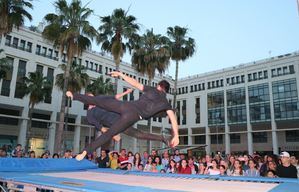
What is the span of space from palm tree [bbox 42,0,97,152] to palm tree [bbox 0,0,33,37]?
233 centimetres

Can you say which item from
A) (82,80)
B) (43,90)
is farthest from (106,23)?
(43,90)

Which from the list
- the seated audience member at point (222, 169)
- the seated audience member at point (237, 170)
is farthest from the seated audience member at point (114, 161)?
the seated audience member at point (237, 170)

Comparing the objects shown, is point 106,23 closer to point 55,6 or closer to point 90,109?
point 55,6

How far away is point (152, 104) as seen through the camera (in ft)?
17.4

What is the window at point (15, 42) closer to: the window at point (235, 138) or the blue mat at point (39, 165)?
the blue mat at point (39, 165)

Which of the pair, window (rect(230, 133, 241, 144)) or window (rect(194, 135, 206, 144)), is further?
window (rect(194, 135, 206, 144))

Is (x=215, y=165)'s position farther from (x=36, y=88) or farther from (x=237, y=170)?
(x=36, y=88)

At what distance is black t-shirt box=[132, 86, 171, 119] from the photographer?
17.4 feet

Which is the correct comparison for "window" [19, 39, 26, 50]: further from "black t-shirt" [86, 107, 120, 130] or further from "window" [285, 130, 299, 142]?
"window" [285, 130, 299, 142]

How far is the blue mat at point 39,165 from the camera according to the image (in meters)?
7.36

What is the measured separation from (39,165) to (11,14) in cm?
1480

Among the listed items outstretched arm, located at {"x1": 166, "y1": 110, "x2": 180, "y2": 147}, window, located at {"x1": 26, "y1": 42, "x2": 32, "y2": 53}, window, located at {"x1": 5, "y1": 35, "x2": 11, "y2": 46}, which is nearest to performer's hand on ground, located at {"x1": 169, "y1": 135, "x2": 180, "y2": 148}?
outstretched arm, located at {"x1": 166, "y1": 110, "x2": 180, "y2": 147}

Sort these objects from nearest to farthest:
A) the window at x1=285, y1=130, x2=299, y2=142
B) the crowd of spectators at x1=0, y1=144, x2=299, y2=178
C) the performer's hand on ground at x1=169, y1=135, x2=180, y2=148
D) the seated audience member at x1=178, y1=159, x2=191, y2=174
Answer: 1. the performer's hand on ground at x1=169, y1=135, x2=180, y2=148
2. the crowd of spectators at x1=0, y1=144, x2=299, y2=178
3. the seated audience member at x1=178, y1=159, x2=191, y2=174
4. the window at x1=285, y1=130, x2=299, y2=142

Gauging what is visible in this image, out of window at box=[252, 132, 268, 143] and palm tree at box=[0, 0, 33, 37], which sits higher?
palm tree at box=[0, 0, 33, 37]
